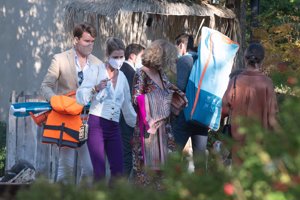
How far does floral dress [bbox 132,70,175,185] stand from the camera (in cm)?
878

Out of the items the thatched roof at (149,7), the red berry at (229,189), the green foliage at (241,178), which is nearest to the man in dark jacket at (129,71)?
the thatched roof at (149,7)

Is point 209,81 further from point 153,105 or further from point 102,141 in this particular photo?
point 102,141

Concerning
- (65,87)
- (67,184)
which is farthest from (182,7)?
(67,184)

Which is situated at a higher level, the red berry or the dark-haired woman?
the red berry

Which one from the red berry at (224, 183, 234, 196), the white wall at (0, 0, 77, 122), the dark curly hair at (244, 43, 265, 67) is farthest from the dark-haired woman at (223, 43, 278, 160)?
the white wall at (0, 0, 77, 122)

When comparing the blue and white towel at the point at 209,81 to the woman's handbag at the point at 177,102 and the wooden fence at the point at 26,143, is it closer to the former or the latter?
the woman's handbag at the point at 177,102

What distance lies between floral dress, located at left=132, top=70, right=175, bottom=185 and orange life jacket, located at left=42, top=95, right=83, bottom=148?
0.56 m

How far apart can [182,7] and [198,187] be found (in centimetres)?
1334

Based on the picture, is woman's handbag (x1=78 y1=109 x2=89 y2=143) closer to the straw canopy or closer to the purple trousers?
the purple trousers

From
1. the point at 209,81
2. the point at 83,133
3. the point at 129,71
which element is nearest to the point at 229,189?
the point at 83,133

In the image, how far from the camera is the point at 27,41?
59.8ft

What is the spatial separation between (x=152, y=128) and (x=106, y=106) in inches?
19.3

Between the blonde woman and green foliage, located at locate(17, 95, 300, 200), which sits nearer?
green foliage, located at locate(17, 95, 300, 200)

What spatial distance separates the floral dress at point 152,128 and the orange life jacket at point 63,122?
0.56 meters
